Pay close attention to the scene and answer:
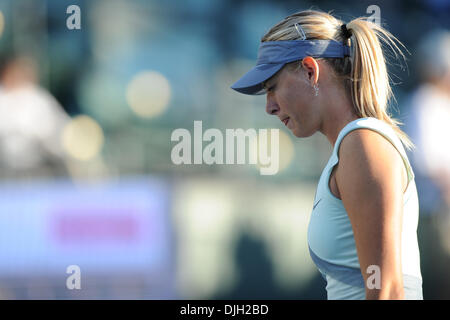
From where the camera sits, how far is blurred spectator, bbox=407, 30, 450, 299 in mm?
4613

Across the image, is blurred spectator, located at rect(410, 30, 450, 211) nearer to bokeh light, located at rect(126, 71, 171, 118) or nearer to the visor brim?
bokeh light, located at rect(126, 71, 171, 118)

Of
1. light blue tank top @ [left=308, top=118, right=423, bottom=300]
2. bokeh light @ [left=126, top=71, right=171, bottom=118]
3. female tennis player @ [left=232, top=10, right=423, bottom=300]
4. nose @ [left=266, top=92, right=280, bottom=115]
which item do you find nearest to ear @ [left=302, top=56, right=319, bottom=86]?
female tennis player @ [left=232, top=10, right=423, bottom=300]

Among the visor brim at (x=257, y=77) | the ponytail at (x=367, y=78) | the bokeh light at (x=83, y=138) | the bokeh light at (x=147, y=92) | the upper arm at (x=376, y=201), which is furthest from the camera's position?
the bokeh light at (x=147, y=92)

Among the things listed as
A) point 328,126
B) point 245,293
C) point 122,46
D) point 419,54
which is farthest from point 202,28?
point 328,126

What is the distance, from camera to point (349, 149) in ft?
4.75

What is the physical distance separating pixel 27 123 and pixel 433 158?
3.02 m

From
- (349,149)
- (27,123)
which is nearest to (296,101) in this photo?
(349,149)

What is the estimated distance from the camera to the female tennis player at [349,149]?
4.49 feet

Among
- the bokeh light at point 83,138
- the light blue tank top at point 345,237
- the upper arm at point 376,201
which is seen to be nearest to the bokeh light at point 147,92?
the bokeh light at point 83,138

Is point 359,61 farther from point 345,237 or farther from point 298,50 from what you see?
point 345,237

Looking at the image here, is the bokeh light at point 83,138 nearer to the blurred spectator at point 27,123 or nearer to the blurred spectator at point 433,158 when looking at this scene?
the blurred spectator at point 27,123

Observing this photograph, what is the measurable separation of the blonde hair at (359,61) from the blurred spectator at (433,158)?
3.02 m

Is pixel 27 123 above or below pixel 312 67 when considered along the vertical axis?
below

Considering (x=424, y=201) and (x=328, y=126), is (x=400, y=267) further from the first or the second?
(x=424, y=201)
